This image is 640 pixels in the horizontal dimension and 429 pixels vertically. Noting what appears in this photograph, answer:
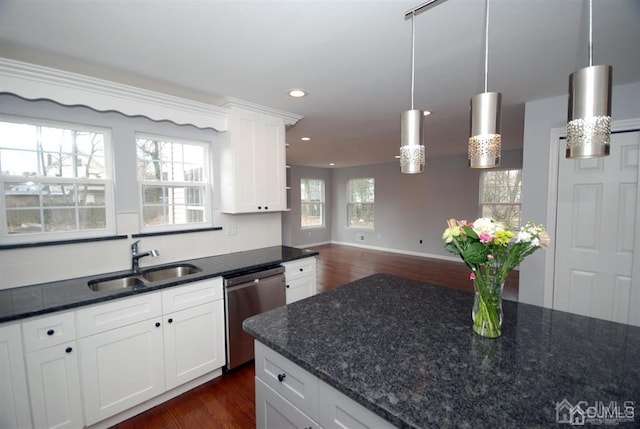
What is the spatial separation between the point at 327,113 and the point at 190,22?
72.9 inches

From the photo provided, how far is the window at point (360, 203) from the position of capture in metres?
8.50

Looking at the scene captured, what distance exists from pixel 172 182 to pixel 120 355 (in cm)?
152

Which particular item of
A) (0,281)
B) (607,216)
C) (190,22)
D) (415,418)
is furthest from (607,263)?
(0,281)

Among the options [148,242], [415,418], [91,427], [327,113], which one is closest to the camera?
[415,418]

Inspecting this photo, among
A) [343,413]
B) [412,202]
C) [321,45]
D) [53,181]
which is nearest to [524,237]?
[343,413]

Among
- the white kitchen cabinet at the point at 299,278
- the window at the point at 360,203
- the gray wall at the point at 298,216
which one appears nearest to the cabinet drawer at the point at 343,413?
the white kitchen cabinet at the point at 299,278

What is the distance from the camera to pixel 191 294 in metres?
2.22

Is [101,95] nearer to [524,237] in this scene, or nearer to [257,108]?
[257,108]

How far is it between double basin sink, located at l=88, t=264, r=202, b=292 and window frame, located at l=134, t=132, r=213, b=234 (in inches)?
14.4

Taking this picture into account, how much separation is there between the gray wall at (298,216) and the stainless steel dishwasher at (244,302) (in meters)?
5.14

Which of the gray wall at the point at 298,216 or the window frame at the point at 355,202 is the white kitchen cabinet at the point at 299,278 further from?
the window frame at the point at 355,202

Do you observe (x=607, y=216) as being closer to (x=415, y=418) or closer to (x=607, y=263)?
(x=607, y=263)

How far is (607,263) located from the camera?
8.67ft

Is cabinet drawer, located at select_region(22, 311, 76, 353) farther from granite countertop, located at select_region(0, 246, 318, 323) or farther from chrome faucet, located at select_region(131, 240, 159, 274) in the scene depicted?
chrome faucet, located at select_region(131, 240, 159, 274)
